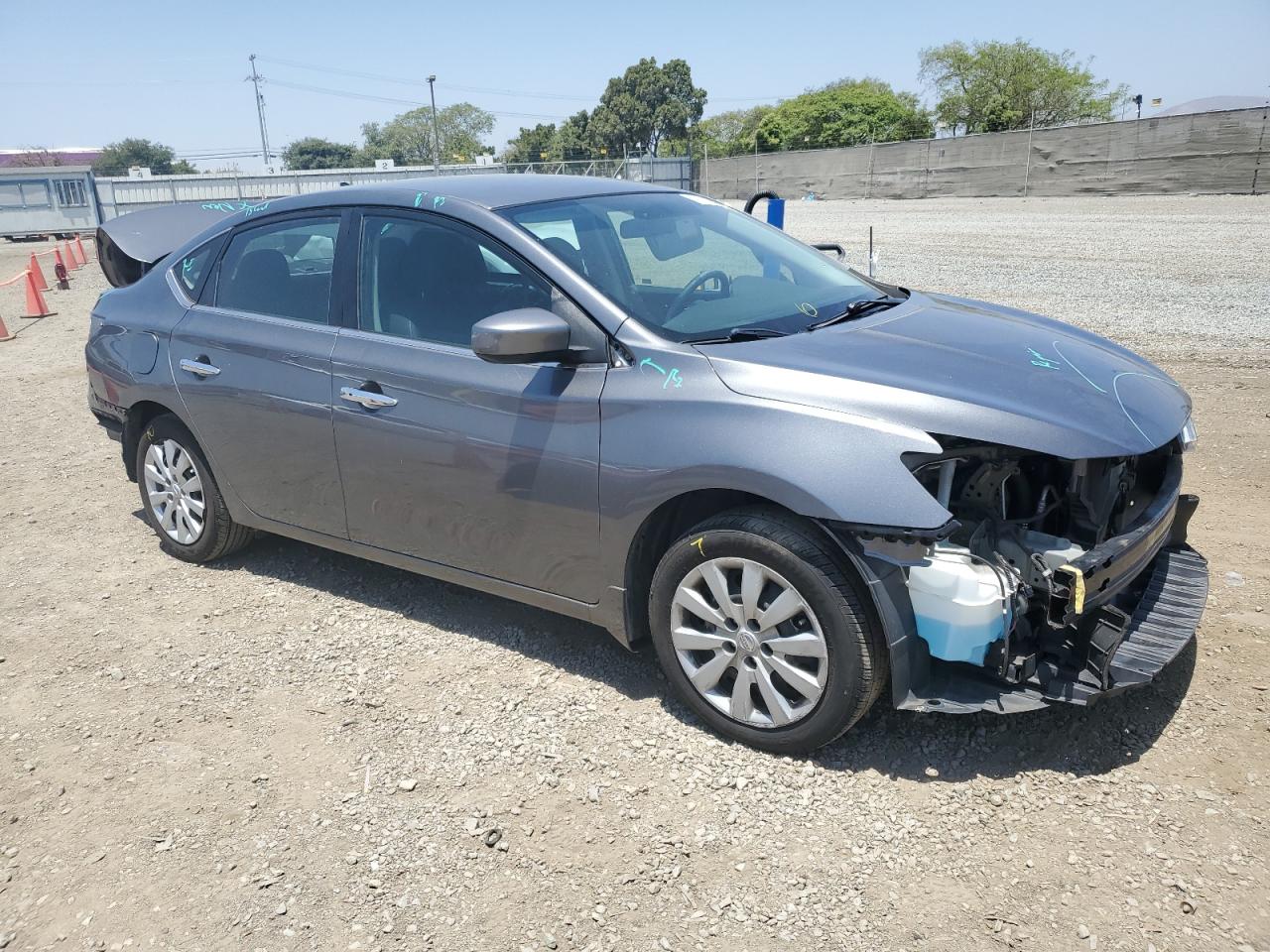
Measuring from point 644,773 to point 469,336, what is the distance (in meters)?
1.73

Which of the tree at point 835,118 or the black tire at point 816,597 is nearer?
the black tire at point 816,597

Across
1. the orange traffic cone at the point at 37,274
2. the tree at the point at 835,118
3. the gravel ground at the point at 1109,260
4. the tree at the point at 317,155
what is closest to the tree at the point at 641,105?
the tree at the point at 835,118

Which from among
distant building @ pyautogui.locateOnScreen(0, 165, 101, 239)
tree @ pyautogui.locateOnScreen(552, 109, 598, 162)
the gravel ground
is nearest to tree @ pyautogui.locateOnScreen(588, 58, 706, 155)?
tree @ pyautogui.locateOnScreen(552, 109, 598, 162)

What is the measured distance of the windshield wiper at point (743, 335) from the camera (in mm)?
3320

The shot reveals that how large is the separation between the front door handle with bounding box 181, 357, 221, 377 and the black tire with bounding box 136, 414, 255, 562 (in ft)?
1.19

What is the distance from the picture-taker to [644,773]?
126 inches

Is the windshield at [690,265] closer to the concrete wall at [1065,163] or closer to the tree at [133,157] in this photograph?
the concrete wall at [1065,163]

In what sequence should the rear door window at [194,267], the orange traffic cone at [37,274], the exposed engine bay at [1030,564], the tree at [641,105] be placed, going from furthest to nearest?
the tree at [641,105], the orange traffic cone at [37,274], the rear door window at [194,267], the exposed engine bay at [1030,564]

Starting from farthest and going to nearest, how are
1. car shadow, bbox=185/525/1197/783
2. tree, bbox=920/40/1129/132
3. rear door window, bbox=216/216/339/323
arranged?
1. tree, bbox=920/40/1129/132
2. rear door window, bbox=216/216/339/323
3. car shadow, bbox=185/525/1197/783

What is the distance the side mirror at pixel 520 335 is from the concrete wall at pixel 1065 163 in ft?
95.8

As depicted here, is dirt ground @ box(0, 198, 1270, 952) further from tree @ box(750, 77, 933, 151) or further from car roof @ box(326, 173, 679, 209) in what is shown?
tree @ box(750, 77, 933, 151)

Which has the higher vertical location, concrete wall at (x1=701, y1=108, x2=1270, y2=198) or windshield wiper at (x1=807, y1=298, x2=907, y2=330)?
concrete wall at (x1=701, y1=108, x2=1270, y2=198)

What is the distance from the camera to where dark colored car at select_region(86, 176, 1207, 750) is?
2873 millimetres

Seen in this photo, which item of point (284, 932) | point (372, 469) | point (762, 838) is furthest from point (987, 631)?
point (372, 469)
